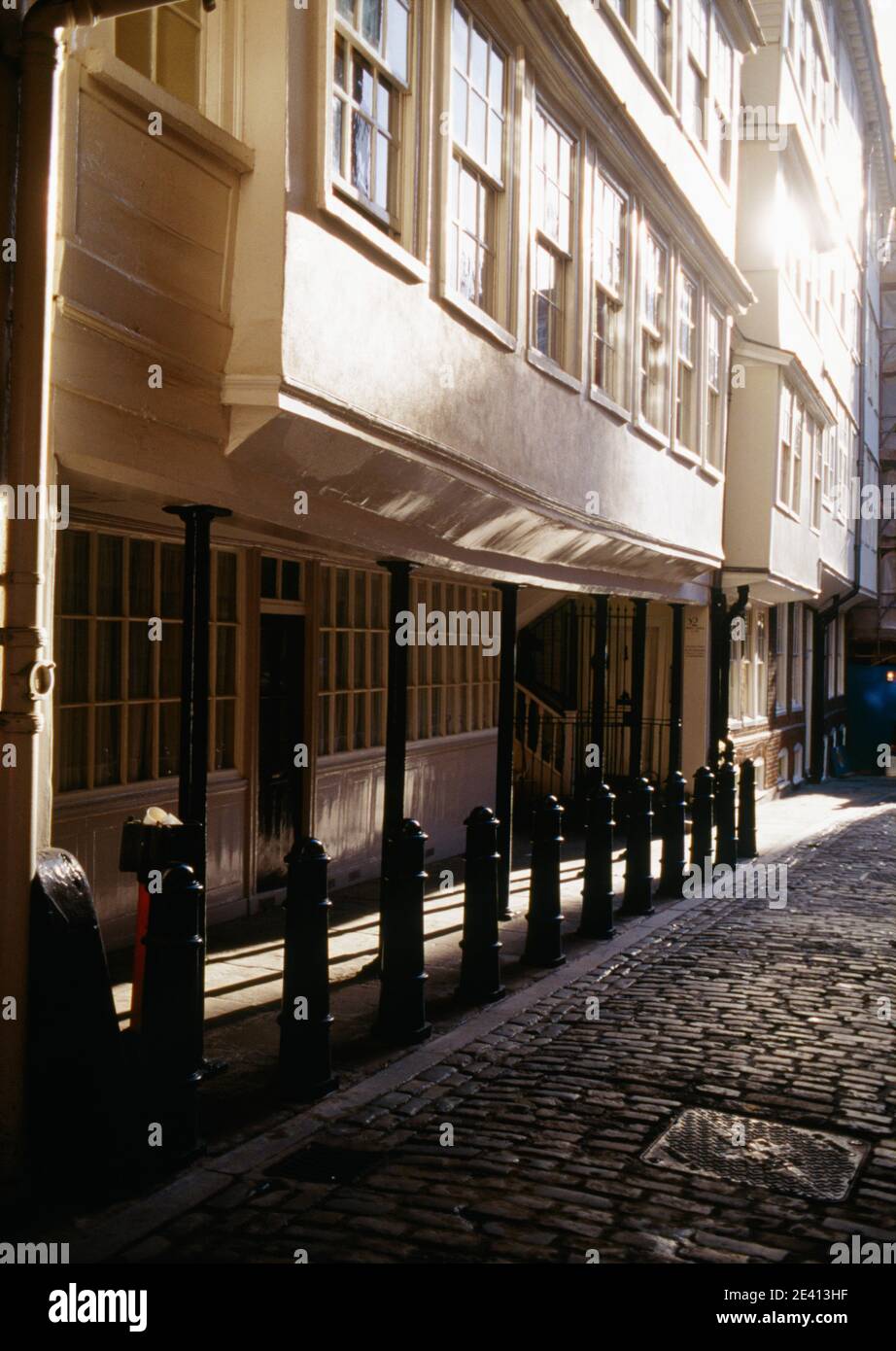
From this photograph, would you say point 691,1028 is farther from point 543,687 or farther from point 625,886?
point 543,687

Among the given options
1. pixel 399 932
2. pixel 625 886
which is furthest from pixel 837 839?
pixel 399 932

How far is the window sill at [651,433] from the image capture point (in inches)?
490

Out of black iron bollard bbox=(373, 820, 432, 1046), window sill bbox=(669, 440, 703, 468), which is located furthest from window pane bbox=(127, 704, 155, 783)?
window sill bbox=(669, 440, 703, 468)

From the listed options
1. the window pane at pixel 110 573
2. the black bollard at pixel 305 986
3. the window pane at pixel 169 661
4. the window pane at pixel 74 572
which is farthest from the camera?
the window pane at pixel 169 661

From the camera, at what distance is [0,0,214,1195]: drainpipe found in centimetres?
446

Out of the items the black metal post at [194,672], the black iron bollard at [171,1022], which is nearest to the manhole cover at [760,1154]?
the black iron bollard at [171,1022]

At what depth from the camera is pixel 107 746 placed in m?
8.06

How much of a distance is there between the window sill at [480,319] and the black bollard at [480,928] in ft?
10.0

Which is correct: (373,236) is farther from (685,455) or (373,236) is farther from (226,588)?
(685,455)

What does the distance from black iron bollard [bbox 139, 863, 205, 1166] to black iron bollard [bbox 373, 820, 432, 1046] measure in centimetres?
177

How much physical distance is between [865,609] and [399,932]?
1120 inches

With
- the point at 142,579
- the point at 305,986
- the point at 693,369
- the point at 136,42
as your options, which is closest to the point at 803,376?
the point at 693,369

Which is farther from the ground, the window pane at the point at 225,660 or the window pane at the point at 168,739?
the window pane at the point at 225,660

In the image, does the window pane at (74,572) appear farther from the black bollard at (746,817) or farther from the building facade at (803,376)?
the building facade at (803,376)
